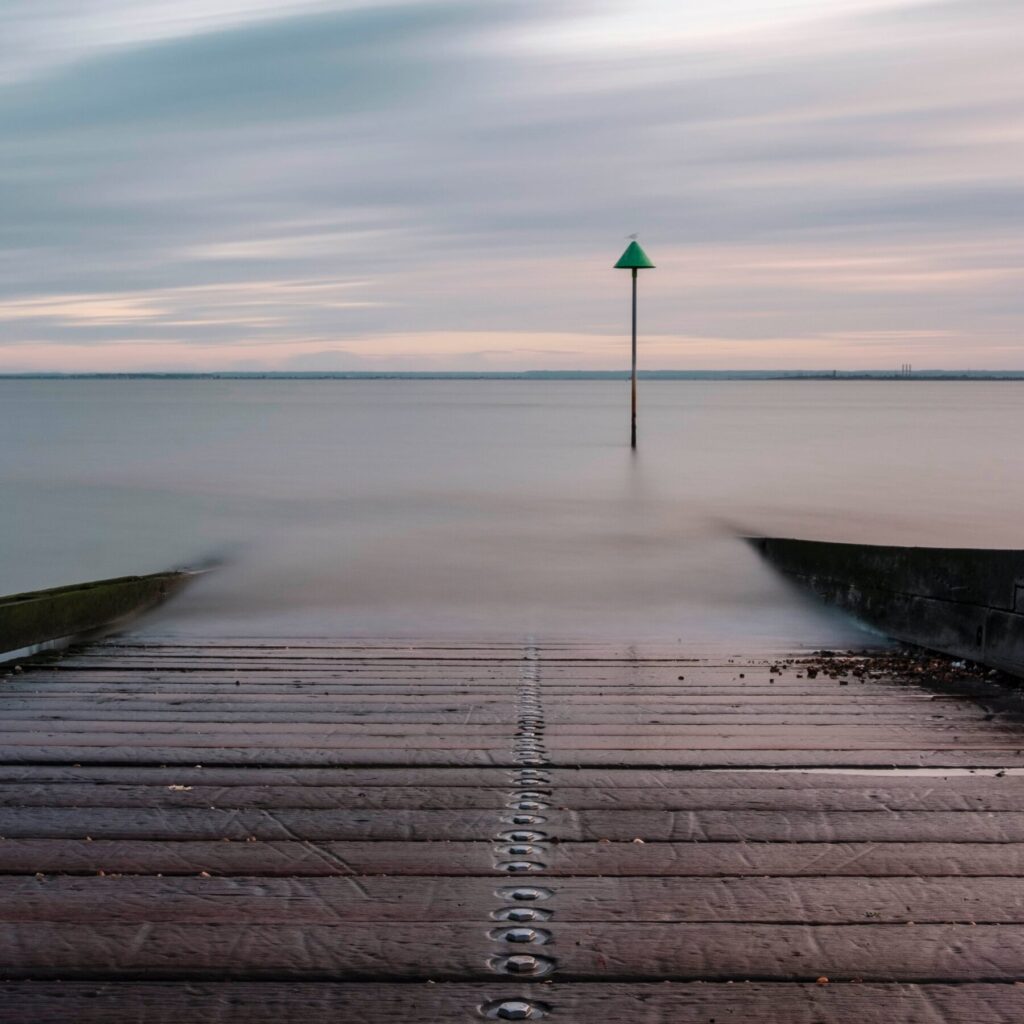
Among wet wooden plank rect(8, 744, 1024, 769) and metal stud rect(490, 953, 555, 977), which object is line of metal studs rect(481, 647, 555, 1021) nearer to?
metal stud rect(490, 953, 555, 977)

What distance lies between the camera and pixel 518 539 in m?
17.6

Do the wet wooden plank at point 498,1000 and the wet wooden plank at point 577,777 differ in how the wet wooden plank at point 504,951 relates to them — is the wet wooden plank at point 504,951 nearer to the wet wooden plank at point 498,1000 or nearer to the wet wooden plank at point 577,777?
the wet wooden plank at point 498,1000

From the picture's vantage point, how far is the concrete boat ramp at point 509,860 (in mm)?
2176

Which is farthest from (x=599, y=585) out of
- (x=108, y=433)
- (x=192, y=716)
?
(x=108, y=433)

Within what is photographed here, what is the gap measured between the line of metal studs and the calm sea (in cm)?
464

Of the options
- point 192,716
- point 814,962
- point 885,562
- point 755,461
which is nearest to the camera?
point 814,962

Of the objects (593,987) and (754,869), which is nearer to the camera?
(593,987)

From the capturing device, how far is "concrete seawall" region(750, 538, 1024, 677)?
227 inches

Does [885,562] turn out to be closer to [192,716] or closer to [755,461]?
[192,716]

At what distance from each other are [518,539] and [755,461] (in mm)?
19348

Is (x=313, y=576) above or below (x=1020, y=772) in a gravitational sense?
below

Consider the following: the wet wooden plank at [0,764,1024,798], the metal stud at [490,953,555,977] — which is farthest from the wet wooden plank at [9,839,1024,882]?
the wet wooden plank at [0,764,1024,798]

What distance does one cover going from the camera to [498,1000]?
215 centimetres

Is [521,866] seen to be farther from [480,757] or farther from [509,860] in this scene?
[480,757]
